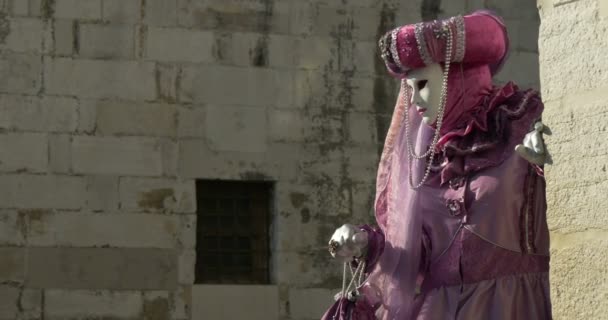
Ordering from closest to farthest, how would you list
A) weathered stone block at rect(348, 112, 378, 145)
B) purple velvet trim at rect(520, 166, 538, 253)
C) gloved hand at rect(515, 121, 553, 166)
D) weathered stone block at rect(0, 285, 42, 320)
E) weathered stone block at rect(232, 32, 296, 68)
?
gloved hand at rect(515, 121, 553, 166)
purple velvet trim at rect(520, 166, 538, 253)
weathered stone block at rect(0, 285, 42, 320)
weathered stone block at rect(232, 32, 296, 68)
weathered stone block at rect(348, 112, 378, 145)

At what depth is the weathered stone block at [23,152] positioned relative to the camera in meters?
8.19

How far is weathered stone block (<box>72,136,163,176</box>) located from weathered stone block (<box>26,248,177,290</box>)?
434 mm

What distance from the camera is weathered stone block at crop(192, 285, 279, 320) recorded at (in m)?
8.34

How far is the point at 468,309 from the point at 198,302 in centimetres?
353

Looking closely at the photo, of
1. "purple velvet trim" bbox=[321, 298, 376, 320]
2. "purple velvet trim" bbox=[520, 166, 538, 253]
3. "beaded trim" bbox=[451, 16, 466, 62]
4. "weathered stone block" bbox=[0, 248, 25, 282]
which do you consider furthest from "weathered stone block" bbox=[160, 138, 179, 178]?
"purple velvet trim" bbox=[520, 166, 538, 253]

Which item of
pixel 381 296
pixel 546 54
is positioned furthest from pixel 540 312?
pixel 546 54

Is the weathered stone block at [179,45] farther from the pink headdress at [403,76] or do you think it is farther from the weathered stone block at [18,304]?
the pink headdress at [403,76]

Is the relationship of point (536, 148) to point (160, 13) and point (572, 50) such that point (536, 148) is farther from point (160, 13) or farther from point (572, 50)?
point (160, 13)

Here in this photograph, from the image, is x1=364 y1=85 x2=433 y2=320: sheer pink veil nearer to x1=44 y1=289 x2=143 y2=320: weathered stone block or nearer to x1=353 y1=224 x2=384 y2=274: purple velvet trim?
x1=353 y1=224 x2=384 y2=274: purple velvet trim

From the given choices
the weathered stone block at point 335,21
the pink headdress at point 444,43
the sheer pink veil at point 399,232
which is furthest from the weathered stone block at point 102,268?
the pink headdress at point 444,43

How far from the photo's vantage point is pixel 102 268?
323 inches

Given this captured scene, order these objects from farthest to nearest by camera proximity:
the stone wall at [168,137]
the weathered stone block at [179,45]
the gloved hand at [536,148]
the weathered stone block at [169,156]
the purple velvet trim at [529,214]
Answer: the weathered stone block at [179,45] < the weathered stone block at [169,156] < the stone wall at [168,137] < the purple velvet trim at [529,214] < the gloved hand at [536,148]

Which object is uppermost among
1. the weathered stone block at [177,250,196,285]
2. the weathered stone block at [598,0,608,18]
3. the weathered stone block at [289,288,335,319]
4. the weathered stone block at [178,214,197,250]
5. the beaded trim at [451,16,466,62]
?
the beaded trim at [451,16,466,62]

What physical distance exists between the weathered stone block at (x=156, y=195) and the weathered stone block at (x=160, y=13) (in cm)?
89
